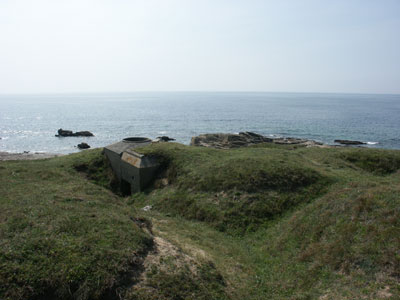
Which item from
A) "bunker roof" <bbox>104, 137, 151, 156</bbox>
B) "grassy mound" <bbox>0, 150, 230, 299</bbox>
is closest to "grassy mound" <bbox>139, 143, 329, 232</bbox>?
"grassy mound" <bbox>0, 150, 230, 299</bbox>

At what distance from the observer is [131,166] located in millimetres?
28156

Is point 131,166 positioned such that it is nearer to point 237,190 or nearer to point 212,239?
point 237,190

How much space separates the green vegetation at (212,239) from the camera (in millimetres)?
9617

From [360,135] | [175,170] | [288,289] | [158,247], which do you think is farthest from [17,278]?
[360,135]

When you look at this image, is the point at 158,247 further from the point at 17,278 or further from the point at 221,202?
the point at 221,202

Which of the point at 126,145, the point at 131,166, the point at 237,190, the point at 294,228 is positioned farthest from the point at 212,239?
the point at 126,145

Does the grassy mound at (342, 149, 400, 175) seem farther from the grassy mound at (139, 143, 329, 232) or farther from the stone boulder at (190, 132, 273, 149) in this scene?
the stone boulder at (190, 132, 273, 149)

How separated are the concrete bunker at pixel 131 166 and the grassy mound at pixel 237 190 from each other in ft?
7.40

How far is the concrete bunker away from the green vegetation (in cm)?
390

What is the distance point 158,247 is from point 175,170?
46.4 ft

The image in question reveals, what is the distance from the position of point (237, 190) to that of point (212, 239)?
525cm

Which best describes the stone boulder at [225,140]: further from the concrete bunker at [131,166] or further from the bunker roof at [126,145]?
the concrete bunker at [131,166]

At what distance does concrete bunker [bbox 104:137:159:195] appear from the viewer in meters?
27.3

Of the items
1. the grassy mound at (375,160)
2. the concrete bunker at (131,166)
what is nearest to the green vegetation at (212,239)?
the concrete bunker at (131,166)
